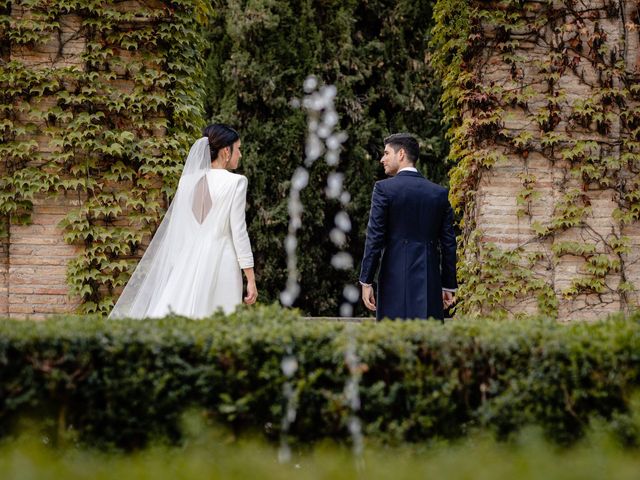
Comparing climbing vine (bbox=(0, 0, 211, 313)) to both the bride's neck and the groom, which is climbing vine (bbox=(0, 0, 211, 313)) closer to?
the bride's neck

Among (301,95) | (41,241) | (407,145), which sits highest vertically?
(301,95)

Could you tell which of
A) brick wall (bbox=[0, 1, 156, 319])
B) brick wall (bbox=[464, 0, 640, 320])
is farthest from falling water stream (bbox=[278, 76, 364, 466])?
brick wall (bbox=[0, 1, 156, 319])

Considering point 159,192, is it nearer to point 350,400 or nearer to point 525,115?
point 525,115

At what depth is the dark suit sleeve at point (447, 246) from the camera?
5320 mm

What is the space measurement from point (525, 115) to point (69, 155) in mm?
4384

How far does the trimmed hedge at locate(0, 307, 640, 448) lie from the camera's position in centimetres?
313

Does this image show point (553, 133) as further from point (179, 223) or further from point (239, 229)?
point (179, 223)

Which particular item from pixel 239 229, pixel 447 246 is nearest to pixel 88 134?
pixel 239 229

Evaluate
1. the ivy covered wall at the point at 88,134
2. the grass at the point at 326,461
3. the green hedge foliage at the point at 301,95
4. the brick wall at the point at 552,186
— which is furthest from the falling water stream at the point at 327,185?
the grass at the point at 326,461

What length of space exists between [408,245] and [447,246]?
1.00 feet

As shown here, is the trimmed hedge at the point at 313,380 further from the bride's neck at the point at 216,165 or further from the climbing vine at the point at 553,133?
the climbing vine at the point at 553,133

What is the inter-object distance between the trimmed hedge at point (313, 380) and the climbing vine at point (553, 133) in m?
3.73

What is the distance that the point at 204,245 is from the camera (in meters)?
5.21

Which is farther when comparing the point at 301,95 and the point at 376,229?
the point at 301,95
